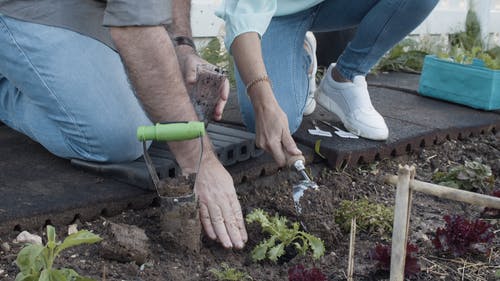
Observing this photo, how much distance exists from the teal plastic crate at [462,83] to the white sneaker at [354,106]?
0.97 m

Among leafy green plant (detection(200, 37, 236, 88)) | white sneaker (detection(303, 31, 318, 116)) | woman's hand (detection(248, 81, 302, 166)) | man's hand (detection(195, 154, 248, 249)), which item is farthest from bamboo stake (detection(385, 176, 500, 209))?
leafy green plant (detection(200, 37, 236, 88))

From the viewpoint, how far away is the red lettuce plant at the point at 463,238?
2088 mm

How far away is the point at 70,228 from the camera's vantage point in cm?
219

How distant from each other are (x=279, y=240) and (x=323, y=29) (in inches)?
55.3

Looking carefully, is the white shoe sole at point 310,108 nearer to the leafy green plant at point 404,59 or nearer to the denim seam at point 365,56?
the denim seam at point 365,56

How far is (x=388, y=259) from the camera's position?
1.94m

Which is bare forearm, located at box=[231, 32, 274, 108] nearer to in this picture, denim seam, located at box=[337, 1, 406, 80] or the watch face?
the watch face

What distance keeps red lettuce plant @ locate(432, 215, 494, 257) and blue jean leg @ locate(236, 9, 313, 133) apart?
1010 millimetres

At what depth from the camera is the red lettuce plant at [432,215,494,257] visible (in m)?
2.09

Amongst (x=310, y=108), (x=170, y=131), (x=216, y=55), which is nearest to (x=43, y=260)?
(x=170, y=131)

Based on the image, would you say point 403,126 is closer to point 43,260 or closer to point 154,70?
point 154,70

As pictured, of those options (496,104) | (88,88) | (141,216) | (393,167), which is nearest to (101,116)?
(88,88)

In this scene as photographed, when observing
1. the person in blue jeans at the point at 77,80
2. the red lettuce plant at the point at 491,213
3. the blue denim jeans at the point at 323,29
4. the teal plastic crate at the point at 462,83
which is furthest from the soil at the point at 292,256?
the teal plastic crate at the point at 462,83

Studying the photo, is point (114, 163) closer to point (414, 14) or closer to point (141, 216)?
point (141, 216)
